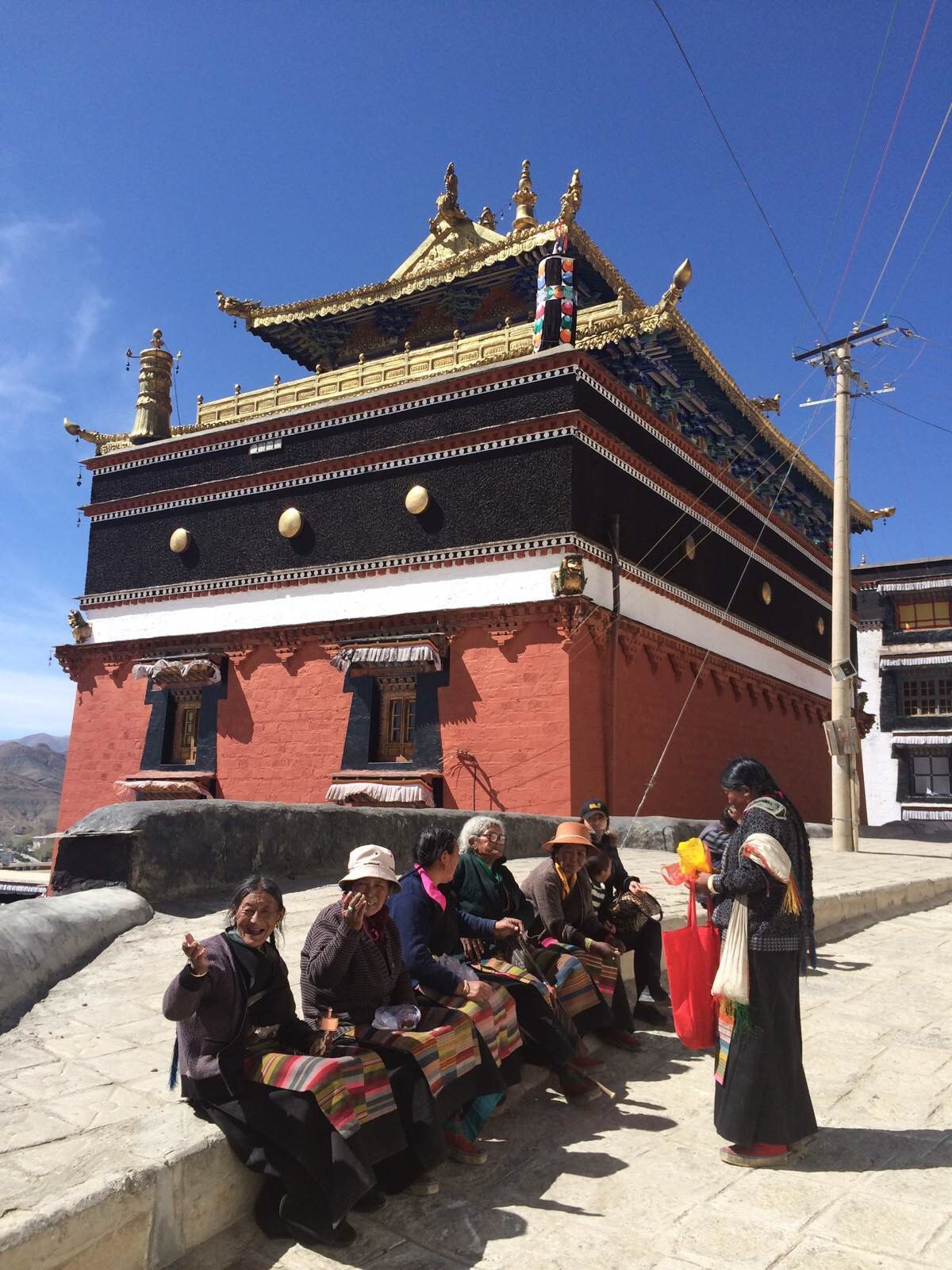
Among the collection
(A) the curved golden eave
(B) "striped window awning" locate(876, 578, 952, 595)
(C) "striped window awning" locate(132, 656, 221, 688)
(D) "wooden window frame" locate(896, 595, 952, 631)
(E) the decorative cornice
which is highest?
(A) the curved golden eave

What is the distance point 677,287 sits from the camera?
15594 mm

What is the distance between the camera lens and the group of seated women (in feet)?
10.9

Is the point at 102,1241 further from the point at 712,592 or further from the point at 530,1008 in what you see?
the point at 712,592

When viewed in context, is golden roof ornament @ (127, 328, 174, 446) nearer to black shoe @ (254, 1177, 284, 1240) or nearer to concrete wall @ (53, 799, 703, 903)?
concrete wall @ (53, 799, 703, 903)

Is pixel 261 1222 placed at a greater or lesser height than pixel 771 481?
lesser

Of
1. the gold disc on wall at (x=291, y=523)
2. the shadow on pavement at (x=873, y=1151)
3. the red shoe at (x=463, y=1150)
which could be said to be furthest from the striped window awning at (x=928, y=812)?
the red shoe at (x=463, y=1150)

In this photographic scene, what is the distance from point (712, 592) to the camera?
1964 cm

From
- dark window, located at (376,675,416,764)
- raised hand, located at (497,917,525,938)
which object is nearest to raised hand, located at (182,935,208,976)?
raised hand, located at (497,917,525,938)

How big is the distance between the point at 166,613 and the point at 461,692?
294 inches

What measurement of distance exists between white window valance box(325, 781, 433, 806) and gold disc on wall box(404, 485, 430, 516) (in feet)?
15.6

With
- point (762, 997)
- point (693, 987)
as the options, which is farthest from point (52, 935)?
point (762, 997)

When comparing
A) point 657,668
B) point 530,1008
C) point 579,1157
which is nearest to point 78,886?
point 530,1008

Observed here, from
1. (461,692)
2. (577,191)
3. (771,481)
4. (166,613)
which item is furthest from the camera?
(771,481)

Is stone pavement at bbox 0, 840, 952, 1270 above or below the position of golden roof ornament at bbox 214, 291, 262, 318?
below
